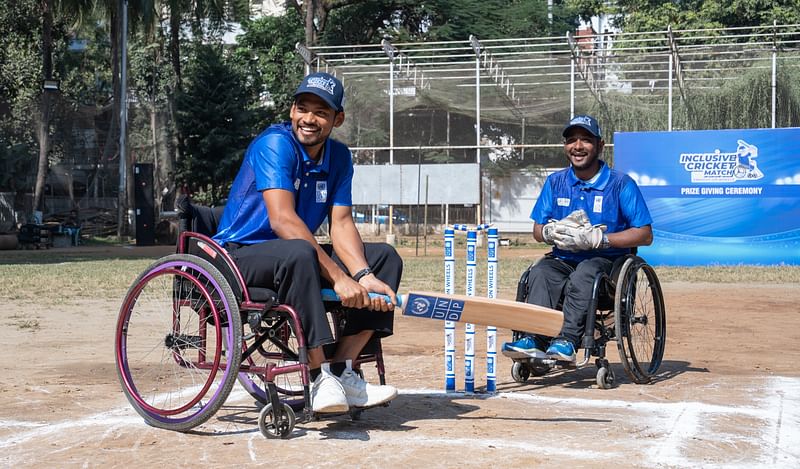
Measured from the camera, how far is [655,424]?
533cm

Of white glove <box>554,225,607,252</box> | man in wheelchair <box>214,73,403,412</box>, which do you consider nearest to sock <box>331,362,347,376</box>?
man in wheelchair <box>214,73,403,412</box>

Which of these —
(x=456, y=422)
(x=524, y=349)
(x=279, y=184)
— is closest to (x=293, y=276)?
(x=279, y=184)

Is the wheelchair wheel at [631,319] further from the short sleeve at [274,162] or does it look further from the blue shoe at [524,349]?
the short sleeve at [274,162]

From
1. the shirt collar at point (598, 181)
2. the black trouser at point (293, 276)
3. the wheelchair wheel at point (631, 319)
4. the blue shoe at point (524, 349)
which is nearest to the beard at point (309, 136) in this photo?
the black trouser at point (293, 276)

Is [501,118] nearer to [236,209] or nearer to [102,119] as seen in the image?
[102,119]

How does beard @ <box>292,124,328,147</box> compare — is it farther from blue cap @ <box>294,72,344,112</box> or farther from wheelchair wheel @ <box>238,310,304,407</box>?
wheelchair wheel @ <box>238,310,304,407</box>

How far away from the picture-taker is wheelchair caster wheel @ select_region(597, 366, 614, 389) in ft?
21.4

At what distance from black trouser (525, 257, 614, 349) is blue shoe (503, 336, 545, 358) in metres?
0.18

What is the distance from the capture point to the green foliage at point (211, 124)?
1411 inches

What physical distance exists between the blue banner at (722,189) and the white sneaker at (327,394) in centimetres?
1551

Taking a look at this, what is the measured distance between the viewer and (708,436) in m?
5.01

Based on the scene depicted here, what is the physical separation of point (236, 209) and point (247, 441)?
122 cm

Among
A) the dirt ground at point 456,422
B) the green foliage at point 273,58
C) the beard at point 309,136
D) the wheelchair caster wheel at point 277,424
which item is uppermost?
the green foliage at point 273,58

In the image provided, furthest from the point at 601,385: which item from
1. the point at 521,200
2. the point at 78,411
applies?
the point at 521,200
